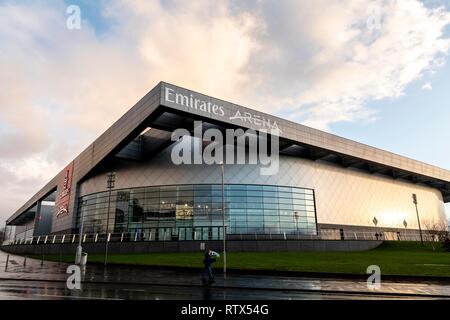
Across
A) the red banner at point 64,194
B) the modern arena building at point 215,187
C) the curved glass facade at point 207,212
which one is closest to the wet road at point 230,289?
the modern arena building at point 215,187

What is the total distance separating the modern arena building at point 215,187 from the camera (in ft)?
141

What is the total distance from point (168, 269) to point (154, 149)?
27.2 m

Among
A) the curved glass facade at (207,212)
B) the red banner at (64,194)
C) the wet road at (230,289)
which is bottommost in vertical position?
the wet road at (230,289)

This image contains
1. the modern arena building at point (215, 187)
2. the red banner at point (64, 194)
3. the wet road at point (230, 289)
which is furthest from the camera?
the red banner at point (64, 194)

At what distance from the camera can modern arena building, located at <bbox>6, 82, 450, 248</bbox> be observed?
4284 cm

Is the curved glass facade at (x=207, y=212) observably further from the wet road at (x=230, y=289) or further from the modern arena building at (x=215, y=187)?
the wet road at (x=230, y=289)

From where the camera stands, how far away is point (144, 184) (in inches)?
2000

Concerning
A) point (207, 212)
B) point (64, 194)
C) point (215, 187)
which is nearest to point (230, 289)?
point (207, 212)

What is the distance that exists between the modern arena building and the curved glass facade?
0.15 m

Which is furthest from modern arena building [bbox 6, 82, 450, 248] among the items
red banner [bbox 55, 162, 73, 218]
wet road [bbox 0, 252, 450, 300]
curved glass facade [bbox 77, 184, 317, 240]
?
wet road [bbox 0, 252, 450, 300]

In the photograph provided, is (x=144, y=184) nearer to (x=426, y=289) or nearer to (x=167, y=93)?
(x=167, y=93)

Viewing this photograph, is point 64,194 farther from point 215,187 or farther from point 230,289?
point 230,289

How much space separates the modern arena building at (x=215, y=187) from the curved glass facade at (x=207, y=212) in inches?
5.8

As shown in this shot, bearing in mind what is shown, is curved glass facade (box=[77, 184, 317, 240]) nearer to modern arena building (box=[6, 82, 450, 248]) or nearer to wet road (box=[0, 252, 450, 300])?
modern arena building (box=[6, 82, 450, 248])
